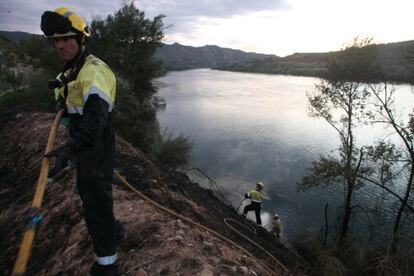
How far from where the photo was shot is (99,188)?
3.26m

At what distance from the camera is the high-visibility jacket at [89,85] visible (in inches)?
113

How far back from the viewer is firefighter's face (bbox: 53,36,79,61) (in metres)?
3.06

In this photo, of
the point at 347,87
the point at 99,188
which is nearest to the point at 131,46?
the point at 347,87

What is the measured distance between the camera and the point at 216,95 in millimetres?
74125

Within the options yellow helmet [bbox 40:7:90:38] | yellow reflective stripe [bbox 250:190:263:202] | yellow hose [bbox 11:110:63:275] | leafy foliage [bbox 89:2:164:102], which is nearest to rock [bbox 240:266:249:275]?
yellow hose [bbox 11:110:63:275]

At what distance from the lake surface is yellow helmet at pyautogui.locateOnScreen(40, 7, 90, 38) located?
19658 mm

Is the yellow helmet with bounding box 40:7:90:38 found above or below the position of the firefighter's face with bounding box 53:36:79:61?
above

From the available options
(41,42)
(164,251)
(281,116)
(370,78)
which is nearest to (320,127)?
(281,116)

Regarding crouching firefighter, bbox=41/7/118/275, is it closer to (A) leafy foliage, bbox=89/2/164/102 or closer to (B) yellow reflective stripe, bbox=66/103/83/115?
(B) yellow reflective stripe, bbox=66/103/83/115

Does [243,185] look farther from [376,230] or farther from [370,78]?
[370,78]

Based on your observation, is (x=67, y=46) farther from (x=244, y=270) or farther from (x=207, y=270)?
(x=244, y=270)

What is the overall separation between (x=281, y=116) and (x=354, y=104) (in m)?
28.3

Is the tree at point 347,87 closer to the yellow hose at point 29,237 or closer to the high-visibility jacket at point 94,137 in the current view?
the high-visibility jacket at point 94,137

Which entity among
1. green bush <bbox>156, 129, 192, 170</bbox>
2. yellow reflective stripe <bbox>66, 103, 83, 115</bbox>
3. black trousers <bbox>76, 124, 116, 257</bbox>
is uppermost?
yellow reflective stripe <bbox>66, 103, 83, 115</bbox>
